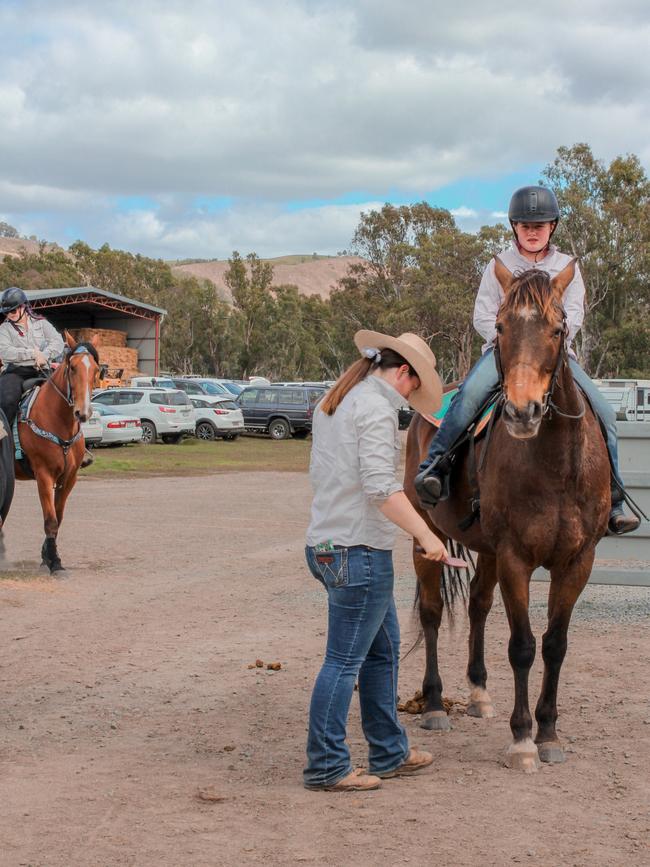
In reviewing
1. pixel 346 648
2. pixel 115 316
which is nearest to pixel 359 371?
pixel 346 648

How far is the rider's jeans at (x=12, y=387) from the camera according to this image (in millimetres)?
11859

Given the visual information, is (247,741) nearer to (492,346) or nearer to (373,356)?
(373,356)

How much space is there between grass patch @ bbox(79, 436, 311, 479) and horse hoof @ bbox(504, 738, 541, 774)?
62.3ft

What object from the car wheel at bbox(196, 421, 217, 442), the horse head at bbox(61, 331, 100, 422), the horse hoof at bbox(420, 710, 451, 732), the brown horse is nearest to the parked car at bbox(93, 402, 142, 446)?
the car wheel at bbox(196, 421, 217, 442)

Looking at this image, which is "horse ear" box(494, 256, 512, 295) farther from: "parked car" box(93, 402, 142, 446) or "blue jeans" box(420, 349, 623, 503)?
"parked car" box(93, 402, 142, 446)

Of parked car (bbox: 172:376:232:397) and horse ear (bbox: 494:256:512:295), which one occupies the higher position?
horse ear (bbox: 494:256:512:295)

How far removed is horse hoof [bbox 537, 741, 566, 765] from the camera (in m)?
5.47

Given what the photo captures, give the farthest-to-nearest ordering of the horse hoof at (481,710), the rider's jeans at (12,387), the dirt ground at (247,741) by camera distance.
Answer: the rider's jeans at (12,387), the horse hoof at (481,710), the dirt ground at (247,741)

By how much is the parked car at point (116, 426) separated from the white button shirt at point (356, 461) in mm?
26470

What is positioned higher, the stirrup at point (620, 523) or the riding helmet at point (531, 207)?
the riding helmet at point (531, 207)

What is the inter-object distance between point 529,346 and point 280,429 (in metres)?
34.0

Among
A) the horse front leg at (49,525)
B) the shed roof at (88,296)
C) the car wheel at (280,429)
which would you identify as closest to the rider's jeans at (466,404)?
the horse front leg at (49,525)

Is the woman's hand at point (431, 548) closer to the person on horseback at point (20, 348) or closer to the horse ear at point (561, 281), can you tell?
the horse ear at point (561, 281)

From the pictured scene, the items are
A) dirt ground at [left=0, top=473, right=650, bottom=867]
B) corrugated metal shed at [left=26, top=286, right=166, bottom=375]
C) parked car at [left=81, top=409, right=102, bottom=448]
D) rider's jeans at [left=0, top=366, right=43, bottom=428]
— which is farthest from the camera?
corrugated metal shed at [left=26, top=286, right=166, bottom=375]
